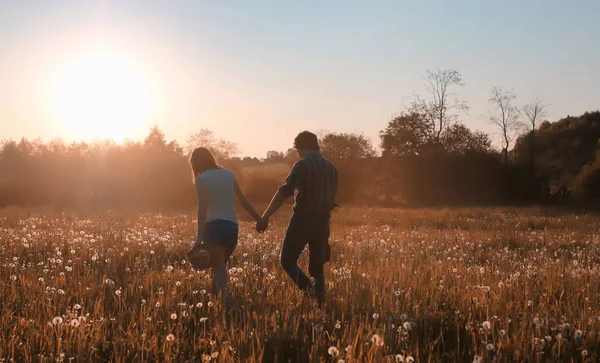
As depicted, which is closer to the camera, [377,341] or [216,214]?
[377,341]

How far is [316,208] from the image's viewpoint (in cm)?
750

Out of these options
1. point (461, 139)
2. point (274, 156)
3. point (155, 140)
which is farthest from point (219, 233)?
point (274, 156)

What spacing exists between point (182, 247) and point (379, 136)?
48649mm

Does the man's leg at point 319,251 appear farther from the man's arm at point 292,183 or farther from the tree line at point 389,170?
the tree line at point 389,170

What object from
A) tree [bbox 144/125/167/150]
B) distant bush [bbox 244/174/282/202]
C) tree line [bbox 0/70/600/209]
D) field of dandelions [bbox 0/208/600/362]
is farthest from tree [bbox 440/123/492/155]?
field of dandelions [bbox 0/208/600/362]

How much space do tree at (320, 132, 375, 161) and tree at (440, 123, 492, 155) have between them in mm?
8280

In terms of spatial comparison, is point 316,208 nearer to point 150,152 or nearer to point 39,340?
point 39,340

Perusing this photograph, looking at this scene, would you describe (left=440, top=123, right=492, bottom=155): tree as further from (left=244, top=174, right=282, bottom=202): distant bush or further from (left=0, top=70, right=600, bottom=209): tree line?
(left=244, top=174, right=282, bottom=202): distant bush

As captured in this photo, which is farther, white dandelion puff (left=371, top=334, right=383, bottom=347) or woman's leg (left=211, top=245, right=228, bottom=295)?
woman's leg (left=211, top=245, right=228, bottom=295)

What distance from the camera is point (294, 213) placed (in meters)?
7.54

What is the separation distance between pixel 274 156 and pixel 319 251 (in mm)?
121952

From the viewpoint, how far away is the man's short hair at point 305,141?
24.9 feet

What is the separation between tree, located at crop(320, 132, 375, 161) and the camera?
6138cm

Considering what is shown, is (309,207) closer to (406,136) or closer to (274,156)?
(406,136)
